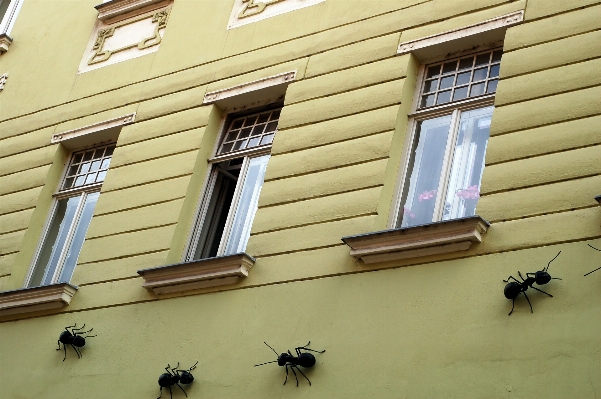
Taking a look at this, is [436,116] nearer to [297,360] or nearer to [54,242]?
[297,360]

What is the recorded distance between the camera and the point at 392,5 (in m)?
10.0

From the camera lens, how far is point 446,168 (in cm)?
884

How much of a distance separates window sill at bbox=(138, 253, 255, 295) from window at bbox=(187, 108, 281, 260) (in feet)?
1.90

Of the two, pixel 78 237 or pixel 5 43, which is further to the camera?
pixel 5 43

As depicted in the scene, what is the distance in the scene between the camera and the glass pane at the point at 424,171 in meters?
8.76

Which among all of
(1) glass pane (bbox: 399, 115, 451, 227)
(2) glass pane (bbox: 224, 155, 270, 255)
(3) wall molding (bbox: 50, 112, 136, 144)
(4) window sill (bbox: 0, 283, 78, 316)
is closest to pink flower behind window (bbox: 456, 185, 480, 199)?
(1) glass pane (bbox: 399, 115, 451, 227)

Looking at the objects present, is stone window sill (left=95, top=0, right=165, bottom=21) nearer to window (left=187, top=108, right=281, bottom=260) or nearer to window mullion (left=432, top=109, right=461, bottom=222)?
window (left=187, top=108, right=281, bottom=260)

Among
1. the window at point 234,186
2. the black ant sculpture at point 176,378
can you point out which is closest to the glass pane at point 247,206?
the window at point 234,186

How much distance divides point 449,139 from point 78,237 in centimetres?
481

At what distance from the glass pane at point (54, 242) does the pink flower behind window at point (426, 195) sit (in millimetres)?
4754

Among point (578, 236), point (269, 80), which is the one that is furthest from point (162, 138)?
point (578, 236)

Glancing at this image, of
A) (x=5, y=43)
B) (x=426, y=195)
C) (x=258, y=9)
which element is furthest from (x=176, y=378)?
(x=5, y=43)

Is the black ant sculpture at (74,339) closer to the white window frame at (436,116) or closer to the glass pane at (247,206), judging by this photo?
the glass pane at (247,206)

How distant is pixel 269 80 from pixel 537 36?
3.09 meters
